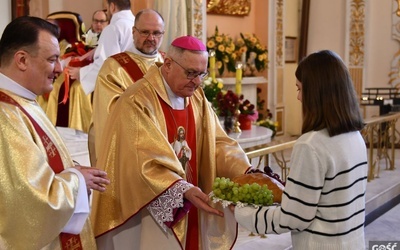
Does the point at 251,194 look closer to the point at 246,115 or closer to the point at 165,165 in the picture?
the point at 165,165

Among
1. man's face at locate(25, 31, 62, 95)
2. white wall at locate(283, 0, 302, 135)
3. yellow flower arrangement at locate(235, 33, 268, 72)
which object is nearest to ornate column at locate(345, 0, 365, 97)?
white wall at locate(283, 0, 302, 135)

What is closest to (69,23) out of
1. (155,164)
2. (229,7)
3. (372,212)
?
(372,212)

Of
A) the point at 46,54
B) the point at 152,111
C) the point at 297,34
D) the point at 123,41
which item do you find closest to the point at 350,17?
the point at 297,34

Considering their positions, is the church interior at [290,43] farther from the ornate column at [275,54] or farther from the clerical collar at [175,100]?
the clerical collar at [175,100]

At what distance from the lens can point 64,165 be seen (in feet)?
8.04

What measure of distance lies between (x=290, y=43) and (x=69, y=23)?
6.38 meters

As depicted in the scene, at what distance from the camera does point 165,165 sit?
290 centimetres

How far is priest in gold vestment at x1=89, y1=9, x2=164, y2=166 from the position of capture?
170 inches

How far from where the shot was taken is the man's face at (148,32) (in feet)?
14.0

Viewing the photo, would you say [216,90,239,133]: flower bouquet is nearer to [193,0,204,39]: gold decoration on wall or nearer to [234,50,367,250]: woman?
[193,0,204,39]: gold decoration on wall

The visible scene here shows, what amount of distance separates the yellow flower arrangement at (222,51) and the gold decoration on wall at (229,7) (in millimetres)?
1134

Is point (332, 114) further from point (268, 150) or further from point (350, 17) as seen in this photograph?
point (350, 17)

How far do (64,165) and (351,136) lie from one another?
3.54ft

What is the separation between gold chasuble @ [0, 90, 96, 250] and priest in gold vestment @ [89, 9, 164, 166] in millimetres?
2074
